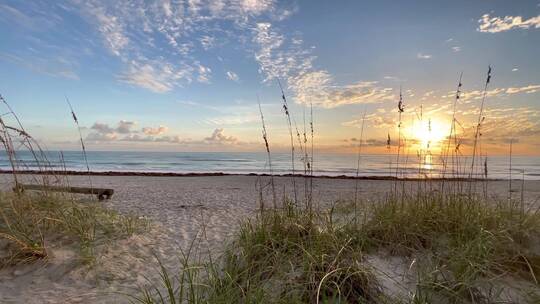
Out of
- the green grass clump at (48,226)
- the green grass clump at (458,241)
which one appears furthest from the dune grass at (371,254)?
the green grass clump at (48,226)

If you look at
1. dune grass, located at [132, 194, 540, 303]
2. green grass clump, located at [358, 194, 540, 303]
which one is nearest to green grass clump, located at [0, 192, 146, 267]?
dune grass, located at [132, 194, 540, 303]

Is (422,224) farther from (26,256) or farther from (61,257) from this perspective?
(26,256)

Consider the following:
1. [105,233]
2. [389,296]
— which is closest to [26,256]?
[105,233]

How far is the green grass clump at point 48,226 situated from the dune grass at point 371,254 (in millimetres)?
1646

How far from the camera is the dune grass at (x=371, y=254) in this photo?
320 cm

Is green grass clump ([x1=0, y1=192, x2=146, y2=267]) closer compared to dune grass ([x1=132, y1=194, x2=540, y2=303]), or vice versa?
dune grass ([x1=132, y1=194, x2=540, y2=303])

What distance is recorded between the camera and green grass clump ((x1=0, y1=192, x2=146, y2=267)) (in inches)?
173

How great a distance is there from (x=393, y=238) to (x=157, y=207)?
24.3 feet

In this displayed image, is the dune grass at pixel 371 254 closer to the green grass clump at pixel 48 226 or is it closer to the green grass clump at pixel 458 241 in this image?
the green grass clump at pixel 458 241

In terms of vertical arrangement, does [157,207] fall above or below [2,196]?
below

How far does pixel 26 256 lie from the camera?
436 cm

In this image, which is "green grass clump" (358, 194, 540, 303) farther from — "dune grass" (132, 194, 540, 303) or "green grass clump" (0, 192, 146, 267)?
"green grass clump" (0, 192, 146, 267)

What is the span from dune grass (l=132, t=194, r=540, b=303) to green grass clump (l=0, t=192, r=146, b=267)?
5.40ft

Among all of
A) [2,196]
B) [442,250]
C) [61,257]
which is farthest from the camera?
[2,196]
